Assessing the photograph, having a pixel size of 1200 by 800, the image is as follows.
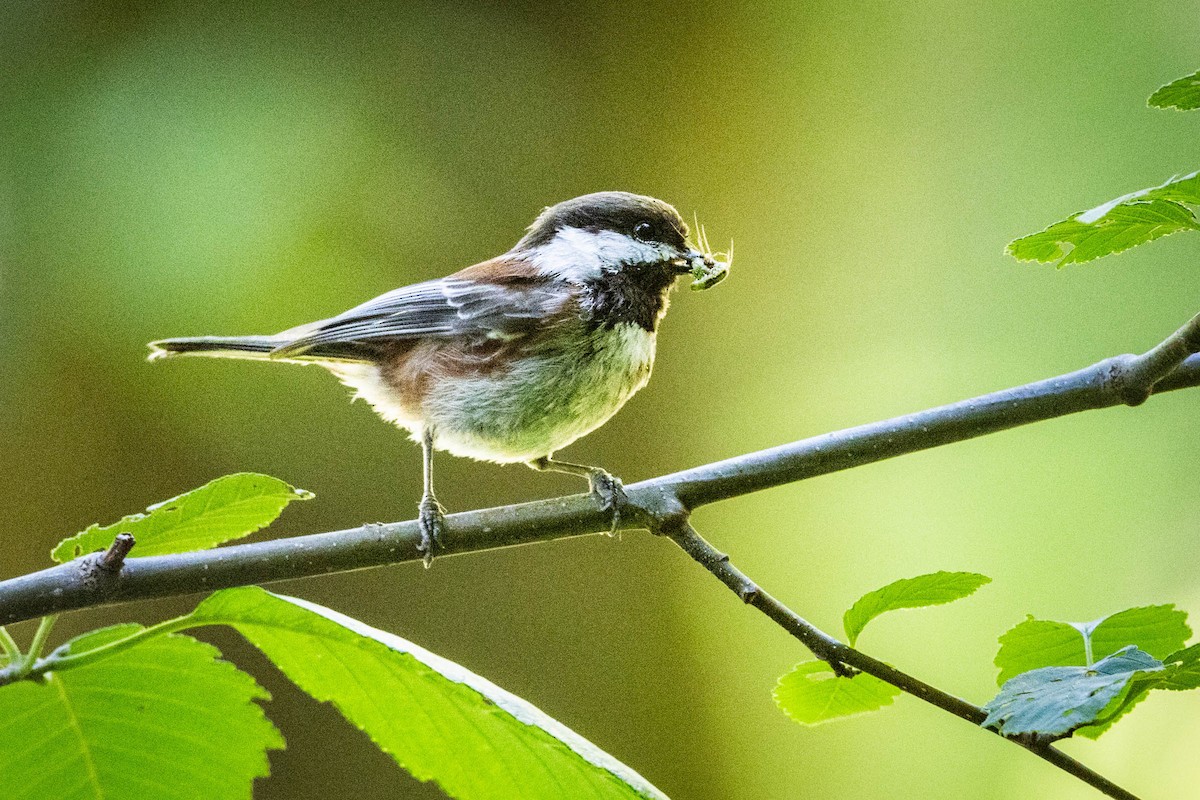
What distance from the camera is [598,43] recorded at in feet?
10.5

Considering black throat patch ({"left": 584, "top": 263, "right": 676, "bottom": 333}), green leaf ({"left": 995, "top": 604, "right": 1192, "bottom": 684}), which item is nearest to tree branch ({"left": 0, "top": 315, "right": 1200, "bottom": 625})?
green leaf ({"left": 995, "top": 604, "right": 1192, "bottom": 684})

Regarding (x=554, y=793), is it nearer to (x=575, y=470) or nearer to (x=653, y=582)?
(x=575, y=470)

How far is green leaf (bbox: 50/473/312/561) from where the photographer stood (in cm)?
103

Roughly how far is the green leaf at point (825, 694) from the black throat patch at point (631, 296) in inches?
41.8

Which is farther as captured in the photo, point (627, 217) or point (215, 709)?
point (627, 217)

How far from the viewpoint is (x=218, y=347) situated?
6.16 feet

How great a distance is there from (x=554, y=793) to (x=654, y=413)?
2.28m

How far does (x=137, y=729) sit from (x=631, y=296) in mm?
1356

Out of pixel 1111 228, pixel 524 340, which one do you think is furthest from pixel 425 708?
pixel 524 340

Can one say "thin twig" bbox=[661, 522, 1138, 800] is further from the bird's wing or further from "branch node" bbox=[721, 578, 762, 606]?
the bird's wing

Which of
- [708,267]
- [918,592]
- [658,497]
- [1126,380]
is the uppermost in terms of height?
[708,267]

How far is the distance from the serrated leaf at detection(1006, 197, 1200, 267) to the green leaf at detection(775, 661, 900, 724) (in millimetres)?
437

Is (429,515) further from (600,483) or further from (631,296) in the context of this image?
(631,296)

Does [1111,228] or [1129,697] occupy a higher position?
[1111,228]
